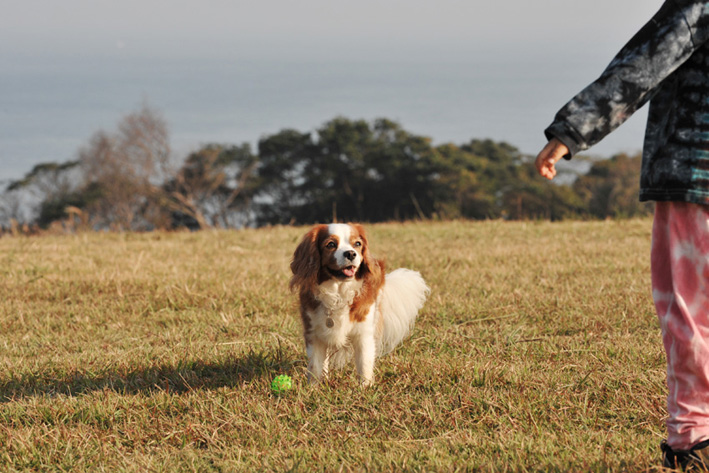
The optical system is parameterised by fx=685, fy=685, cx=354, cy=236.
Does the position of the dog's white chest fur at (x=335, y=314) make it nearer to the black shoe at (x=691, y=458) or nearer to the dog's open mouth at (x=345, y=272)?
the dog's open mouth at (x=345, y=272)

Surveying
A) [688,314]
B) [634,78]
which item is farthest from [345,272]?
[634,78]

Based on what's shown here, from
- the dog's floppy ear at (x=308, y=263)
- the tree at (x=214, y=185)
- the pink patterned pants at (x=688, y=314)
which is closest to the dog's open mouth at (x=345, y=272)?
the dog's floppy ear at (x=308, y=263)

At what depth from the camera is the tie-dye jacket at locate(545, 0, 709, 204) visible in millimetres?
1961

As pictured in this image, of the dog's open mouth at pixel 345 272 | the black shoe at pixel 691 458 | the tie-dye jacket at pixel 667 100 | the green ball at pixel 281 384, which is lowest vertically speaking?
the green ball at pixel 281 384

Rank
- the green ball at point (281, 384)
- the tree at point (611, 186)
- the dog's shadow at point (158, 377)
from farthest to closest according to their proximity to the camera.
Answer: the tree at point (611, 186)
the dog's shadow at point (158, 377)
the green ball at point (281, 384)

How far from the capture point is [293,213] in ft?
127

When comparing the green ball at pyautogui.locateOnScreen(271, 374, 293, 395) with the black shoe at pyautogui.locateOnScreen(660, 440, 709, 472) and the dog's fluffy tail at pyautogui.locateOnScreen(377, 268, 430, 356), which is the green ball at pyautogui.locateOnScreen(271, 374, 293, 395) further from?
the black shoe at pyautogui.locateOnScreen(660, 440, 709, 472)

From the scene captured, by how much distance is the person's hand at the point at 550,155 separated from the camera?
1.94 m

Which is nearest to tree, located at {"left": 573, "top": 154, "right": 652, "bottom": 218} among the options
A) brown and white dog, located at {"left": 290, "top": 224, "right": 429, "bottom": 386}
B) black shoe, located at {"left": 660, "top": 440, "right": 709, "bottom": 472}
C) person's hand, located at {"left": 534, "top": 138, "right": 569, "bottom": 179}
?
brown and white dog, located at {"left": 290, "top": 224, "right": 429, "bottom": 386}

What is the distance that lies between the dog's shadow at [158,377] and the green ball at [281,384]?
10 centimetres

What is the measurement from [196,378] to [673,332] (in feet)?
8.40

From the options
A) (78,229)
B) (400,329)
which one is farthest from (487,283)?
(78,229)

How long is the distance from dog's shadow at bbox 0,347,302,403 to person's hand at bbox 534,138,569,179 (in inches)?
89.4

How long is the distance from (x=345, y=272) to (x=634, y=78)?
2.10m
